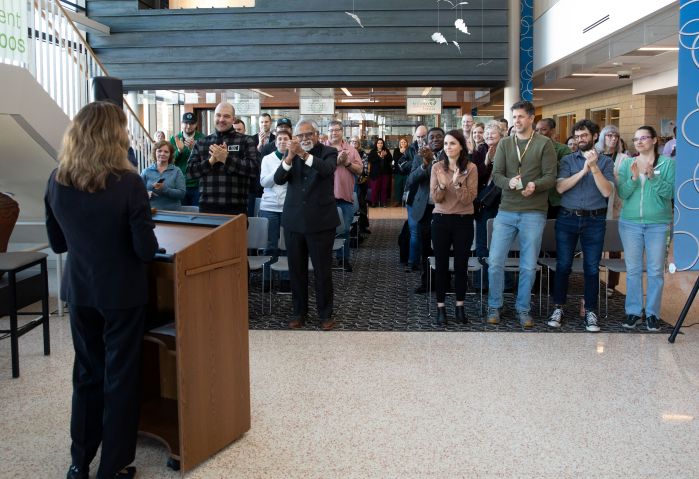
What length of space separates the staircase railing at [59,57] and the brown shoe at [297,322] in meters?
2.94

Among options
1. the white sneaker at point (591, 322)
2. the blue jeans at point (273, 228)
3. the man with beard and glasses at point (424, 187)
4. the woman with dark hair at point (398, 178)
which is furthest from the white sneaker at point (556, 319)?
the woman with dark hair at point (398, 178)

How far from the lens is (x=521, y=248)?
6328 millimetres

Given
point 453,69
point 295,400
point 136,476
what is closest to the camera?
point 136,476

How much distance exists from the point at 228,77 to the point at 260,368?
371 inches

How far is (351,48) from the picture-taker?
13.3 m

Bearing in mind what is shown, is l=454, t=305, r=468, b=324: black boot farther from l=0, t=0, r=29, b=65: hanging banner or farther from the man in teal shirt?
l=0, t=0, r=29, b=65: hanging banner

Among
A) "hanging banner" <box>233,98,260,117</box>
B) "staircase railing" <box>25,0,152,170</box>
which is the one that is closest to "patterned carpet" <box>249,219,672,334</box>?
"staircase railing" <box>25,0,152,170</box>

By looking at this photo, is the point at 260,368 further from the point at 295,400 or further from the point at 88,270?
the point at 88,270

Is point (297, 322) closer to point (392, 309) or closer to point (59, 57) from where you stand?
point (392, 309)

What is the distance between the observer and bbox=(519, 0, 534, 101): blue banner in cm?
1312

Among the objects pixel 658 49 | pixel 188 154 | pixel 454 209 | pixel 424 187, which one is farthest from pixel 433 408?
pixel 658 49

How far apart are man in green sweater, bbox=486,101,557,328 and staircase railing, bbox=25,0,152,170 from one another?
392 cm

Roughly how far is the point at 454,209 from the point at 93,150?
12.4 feet

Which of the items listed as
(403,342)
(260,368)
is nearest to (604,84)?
(403,342)
